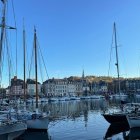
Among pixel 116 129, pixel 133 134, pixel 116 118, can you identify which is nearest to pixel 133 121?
pixel 116 129

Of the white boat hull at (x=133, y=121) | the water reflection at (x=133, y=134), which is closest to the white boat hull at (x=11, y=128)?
the water reflection at (x=133, y=134)

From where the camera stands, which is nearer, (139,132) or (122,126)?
(139,132)

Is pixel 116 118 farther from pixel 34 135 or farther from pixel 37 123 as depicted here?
pixel 34 135

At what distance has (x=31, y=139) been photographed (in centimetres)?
3238

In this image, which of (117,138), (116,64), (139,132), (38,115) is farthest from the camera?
(116,64)

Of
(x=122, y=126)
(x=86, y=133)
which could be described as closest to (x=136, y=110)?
(x=122, y=126)

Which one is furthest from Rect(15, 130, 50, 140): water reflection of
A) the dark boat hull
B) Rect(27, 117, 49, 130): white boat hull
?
the dark boat hull

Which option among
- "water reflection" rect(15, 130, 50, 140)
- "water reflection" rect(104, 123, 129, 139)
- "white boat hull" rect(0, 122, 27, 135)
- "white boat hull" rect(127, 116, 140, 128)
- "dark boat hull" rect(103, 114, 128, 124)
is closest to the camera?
"white boat hull" rect(0, 122, 27, 135)

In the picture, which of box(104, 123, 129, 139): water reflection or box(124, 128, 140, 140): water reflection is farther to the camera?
box(104, 123, 129, 139): water reflection

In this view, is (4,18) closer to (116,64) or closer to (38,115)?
(38,115)

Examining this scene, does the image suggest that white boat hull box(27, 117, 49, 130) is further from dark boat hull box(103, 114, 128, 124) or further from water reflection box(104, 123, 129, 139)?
dark boat hull box(103, 114, 128, 124)

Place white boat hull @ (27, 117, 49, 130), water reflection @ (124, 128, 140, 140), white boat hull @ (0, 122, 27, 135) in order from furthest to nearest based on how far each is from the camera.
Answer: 1. white boat hull @ (27, 117, 49, 130)
2. water reflection @ (124, 128, 140, 140)
3. white boat hull @ (0, 122, 27, 135)

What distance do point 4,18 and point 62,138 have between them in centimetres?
1247

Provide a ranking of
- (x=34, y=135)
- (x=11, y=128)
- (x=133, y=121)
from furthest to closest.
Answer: (x=133, y=121), (x=34, y=135), (x=11, y=128)
